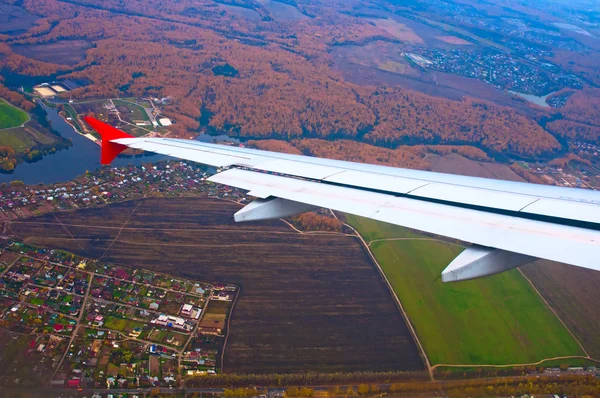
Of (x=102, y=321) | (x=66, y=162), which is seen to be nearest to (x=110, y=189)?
(x=66, y=162)

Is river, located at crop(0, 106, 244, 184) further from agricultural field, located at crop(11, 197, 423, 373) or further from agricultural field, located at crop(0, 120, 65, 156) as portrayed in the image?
agricultural field, located at crop(11, 197, 423, 373)

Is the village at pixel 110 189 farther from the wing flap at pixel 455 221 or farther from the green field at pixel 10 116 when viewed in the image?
the wing flap at pixel 455 221

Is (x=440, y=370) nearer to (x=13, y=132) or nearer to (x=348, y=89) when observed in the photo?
(x=13, y=132)

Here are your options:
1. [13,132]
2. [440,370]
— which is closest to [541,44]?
[440,370]

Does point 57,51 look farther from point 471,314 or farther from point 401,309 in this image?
point 471,314


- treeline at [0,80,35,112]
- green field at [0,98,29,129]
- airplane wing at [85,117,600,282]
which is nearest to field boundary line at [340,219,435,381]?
airplane wing at [85,117,600,282]

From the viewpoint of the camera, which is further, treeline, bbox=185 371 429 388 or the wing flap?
treeline, bbox=185 371 429 388
